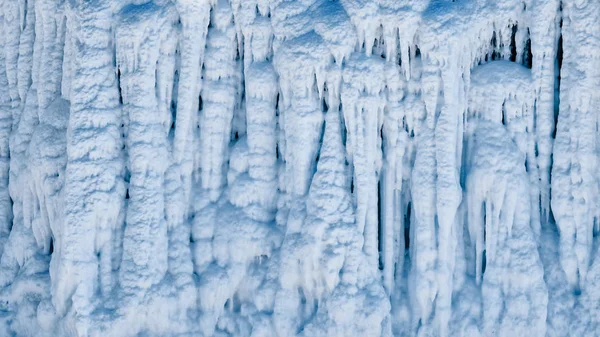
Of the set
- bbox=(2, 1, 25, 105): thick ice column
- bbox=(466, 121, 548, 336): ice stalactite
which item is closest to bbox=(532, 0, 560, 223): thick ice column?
bbox=(466, 121, 548, 336): ice stalactite

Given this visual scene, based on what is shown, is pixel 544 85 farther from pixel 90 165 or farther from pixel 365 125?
pixel 90 165

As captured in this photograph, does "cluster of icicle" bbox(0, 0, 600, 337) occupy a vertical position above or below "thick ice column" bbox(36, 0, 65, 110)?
below

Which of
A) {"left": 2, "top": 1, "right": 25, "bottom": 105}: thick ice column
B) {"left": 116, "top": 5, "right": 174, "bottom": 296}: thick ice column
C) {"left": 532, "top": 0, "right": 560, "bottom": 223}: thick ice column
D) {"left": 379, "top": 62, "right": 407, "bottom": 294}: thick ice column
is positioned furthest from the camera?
{"left": 2, "top": 1, "right": 25, "bottom": 105}: thick ice column

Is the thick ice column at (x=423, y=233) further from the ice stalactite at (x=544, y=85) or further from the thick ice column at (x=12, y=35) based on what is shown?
the thick ice column at (x=12, y=35)

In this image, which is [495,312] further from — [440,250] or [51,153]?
[51,153]

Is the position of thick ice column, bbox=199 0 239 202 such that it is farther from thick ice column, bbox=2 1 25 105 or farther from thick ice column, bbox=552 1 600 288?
thick ice column, bbox=552 1 600 288

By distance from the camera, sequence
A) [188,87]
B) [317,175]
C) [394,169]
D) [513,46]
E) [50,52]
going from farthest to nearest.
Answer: [50,52] → [513,46] → [188,87] → [394,169] → [317,175]

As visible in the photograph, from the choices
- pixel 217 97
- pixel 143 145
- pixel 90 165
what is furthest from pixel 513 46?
pixel 90 165
